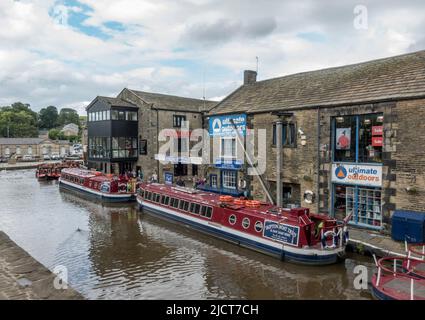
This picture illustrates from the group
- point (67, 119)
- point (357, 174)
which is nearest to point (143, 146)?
point (357, 174)

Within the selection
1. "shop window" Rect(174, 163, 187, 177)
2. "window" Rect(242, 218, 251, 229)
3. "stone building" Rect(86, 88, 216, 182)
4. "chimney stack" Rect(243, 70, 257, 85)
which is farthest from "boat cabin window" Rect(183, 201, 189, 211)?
"shop window" Rect(174, 163, 187, 177)

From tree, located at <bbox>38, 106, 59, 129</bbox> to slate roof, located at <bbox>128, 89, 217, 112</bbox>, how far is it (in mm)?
107677

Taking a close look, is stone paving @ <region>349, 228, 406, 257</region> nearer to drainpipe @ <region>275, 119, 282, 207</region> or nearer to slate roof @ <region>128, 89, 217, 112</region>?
drainpipe @ <region>275, 119, 282, 207</region>

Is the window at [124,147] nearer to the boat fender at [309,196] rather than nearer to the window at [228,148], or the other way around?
the window at [228,148]

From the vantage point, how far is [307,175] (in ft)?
57.8

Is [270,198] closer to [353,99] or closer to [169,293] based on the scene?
[353,99]

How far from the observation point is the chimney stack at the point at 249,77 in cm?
2548

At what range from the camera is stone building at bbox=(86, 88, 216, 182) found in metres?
31.8

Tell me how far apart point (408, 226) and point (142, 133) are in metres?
24.4

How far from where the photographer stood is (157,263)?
13312 mm

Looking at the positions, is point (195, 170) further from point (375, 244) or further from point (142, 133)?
point (375, 244)

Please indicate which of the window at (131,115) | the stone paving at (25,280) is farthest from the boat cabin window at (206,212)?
the window at (131,115)

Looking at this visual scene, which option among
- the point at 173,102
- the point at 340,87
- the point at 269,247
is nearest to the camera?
the point at 269,247

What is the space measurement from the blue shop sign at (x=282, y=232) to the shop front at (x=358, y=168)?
4409 millimetres
